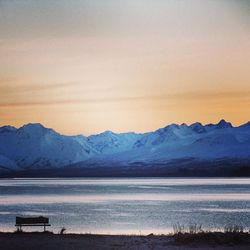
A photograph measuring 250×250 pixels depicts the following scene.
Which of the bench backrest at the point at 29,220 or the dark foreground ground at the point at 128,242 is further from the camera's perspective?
the bench backrest at the point at 29,220

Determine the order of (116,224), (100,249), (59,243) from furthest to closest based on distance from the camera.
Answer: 1. (116,224)
2. (59,243)
3. (100,249)

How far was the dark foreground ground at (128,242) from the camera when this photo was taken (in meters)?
9.96

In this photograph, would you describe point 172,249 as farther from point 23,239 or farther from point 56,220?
point 56,220

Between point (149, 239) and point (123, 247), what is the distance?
1.11m

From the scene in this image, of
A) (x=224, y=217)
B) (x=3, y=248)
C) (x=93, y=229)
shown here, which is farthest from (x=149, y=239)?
(x=224, y=217)

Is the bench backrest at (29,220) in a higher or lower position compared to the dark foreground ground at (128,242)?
higher

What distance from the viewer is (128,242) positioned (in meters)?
10.6

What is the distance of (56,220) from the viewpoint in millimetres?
25500

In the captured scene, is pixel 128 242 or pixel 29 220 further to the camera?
pixel 29 220

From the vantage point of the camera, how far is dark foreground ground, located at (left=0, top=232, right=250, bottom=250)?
996 centimetres

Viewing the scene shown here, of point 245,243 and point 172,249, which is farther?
point 245,243

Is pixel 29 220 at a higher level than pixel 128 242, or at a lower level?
higher

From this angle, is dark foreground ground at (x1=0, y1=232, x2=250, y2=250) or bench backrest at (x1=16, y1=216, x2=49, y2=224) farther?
bench backrest at (x1=16, y1=216, x2=49, y2=224)

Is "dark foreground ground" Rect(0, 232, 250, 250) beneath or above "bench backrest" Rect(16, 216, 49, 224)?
beneath
